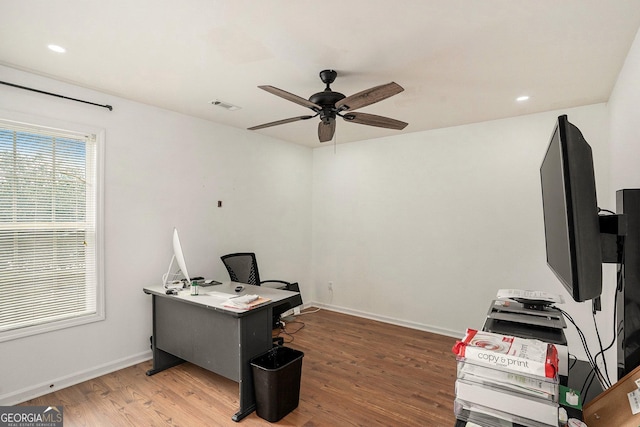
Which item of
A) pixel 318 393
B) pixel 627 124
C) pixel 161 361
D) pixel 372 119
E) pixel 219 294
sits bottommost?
pixel 318 393

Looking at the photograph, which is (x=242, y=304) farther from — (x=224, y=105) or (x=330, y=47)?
(x=224, y=105)

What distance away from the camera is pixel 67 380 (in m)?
2.77

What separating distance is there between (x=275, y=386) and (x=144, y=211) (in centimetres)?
215

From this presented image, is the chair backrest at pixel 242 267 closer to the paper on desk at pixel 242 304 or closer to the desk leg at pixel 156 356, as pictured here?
the desk leg at pixel 156 356

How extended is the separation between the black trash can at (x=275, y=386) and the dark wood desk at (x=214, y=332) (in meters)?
0.09

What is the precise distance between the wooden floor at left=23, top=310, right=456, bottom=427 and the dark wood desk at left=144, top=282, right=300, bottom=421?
232 mm

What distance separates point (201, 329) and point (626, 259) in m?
2.69

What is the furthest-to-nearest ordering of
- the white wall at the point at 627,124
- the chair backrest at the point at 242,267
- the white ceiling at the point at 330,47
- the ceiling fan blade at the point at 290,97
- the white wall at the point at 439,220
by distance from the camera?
the chair backrest at the point at 242,267 → the white wall at the point at 439,220 → the ceiling fan blade at the point at 290,97 → the white wall at the point at 627,124 → the white ceiling at the point at 330,47

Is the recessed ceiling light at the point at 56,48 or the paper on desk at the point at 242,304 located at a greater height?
the recessed ceiling light at the point at 56,48

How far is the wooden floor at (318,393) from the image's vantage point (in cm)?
235

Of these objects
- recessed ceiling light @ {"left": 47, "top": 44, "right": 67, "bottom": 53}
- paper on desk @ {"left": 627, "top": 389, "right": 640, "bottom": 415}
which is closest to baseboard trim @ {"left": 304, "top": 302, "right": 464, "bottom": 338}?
paper on desk @ {"left": 627, "top": 389, "right": 640, "bottom": 415}

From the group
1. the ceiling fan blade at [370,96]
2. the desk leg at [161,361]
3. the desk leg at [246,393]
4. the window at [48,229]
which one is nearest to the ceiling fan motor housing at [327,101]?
the ceiling fan blade at [370,96]

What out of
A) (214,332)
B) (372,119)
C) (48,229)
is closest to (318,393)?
(214,332)

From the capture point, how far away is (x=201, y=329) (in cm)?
270
